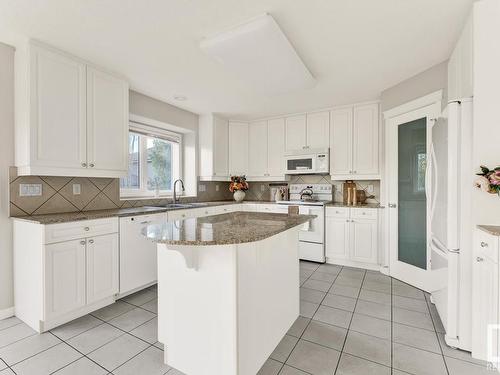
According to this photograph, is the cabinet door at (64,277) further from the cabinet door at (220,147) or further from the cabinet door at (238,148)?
the cabinet door at (238,148)

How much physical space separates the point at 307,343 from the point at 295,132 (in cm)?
324

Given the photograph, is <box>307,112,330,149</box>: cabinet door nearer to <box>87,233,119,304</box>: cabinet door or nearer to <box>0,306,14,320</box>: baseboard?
<box>87,233,119,304</box>: cabinet door

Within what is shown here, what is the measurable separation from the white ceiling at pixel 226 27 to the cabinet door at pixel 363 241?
1884mm

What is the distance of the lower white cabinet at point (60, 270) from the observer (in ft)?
6.47

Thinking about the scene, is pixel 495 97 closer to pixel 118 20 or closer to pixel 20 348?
pixel 118 20

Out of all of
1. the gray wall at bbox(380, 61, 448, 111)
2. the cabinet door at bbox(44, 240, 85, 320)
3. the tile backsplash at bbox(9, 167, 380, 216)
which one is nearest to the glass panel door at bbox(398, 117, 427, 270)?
the gray wall at bbox(380, 61, 448, 111)

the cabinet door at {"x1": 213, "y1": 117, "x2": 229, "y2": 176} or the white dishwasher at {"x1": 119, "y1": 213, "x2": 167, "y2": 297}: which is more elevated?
the cabinet door at {"x1": 213, "y1": 117, "x2": 229, "y2": 176}

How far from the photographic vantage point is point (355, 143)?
12.3 feet

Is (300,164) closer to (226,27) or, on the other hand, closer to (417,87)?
(417,87)

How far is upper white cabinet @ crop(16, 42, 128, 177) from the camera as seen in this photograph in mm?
2090

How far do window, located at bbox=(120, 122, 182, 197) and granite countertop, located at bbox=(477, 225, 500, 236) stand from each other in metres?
3.50

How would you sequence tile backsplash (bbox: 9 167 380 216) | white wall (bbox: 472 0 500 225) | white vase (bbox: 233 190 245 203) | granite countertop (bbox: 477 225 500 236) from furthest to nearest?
1. white vase (bbox: 233 190 245 203)
2. tile backsplash (bbox: 9 167 380 216)
3. white wall (bbox: 472 0 500 225)
4. granite countertop (bbox: 477 225 500 236)

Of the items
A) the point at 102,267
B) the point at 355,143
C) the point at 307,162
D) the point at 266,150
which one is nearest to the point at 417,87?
the point at 355,143

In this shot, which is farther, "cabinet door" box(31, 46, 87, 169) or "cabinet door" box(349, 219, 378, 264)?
"cabinet door" box(349, 219, 378, 264)
